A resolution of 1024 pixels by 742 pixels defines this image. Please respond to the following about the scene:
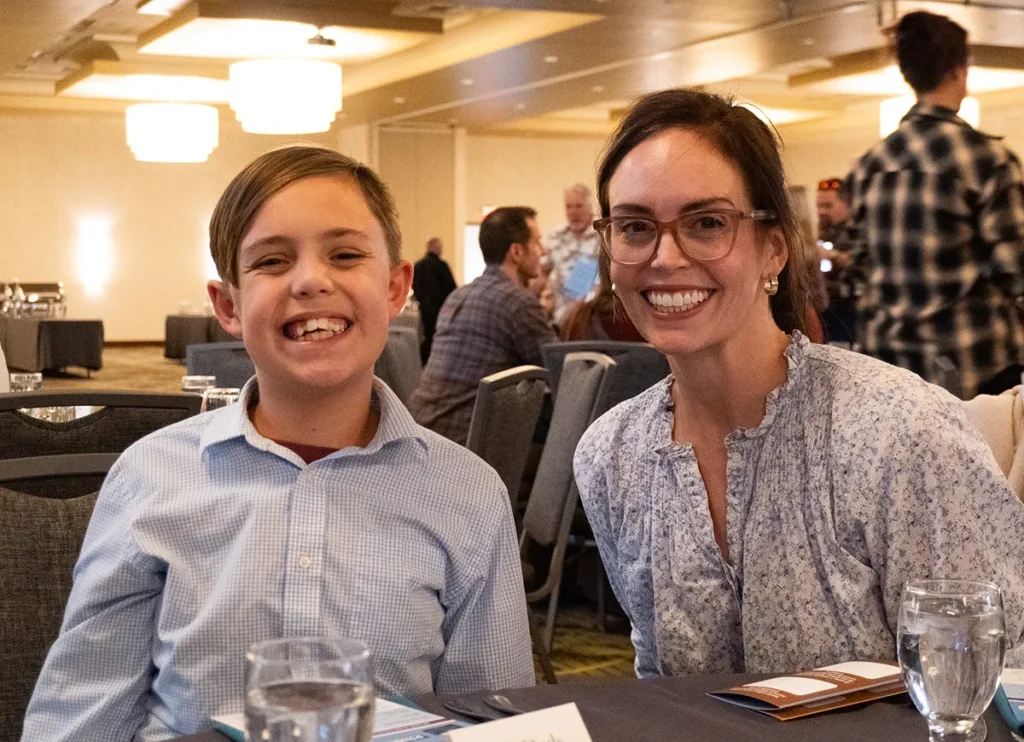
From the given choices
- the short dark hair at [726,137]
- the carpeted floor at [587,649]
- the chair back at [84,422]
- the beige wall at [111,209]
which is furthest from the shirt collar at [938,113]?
the beige wall at [111,209]

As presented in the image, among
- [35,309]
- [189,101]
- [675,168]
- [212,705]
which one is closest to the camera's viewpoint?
[212,705]

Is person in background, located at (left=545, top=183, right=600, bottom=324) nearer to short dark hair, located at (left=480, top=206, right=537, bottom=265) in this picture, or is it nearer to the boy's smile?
short dark hair, located at (left=480, top=206, right=537, bottom=265)

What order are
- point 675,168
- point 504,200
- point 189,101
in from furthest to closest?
point 504,200 → point 189,101 → point 675,168

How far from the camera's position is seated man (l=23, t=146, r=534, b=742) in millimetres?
1373

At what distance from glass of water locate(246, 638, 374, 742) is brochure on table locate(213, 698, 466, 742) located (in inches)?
8.8

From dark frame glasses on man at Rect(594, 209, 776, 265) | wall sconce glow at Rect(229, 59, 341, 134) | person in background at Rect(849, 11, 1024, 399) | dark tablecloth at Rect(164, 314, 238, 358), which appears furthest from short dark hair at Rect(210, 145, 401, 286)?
dark tablecloth at Rect(164, 314, 238, 358)

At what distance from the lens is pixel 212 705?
4.44ft

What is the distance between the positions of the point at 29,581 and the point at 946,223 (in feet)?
8.34

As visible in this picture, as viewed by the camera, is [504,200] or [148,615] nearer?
[148,615]

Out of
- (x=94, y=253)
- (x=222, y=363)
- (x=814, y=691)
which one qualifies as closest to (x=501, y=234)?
(x=222, y=363)

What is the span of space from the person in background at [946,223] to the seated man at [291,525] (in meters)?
2.16

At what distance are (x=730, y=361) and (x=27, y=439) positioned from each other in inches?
44.6

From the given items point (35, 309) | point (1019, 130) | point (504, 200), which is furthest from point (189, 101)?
point (1019, 130)

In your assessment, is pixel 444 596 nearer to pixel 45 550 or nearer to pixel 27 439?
pixel 45 550
